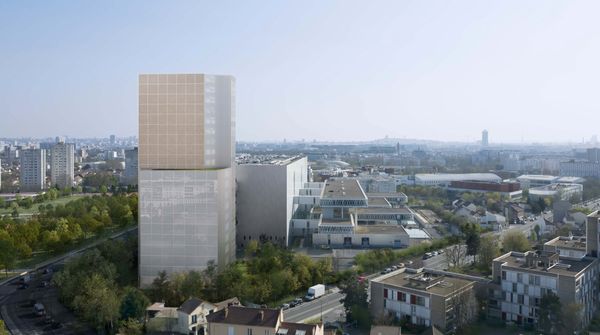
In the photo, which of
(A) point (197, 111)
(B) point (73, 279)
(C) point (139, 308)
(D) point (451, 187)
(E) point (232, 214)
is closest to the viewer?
(C) point (139, 308)

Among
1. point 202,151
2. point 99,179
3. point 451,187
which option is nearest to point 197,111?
point 202,151

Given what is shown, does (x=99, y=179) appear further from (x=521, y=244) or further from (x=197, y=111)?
(x=521, y=244)

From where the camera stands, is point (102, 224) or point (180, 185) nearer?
point (180, 185)

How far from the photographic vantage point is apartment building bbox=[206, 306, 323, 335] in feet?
35.8

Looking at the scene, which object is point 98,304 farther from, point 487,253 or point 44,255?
point 487,253

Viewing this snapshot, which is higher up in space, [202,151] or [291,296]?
[202,151]

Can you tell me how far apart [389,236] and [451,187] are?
821 inches

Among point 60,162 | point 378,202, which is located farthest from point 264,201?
point 60,162

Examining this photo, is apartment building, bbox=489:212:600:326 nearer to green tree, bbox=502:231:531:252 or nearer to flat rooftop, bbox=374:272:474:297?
flat rooftop, bbox=374:272:474:297

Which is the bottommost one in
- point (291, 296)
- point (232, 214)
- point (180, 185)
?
point (291, 296)

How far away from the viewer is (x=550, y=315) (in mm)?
12641

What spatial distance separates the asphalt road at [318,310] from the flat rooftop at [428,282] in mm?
1607

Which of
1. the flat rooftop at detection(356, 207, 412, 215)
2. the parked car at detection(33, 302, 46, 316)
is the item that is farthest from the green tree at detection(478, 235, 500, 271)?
the parked car at detection(33, 302, 46, 316)

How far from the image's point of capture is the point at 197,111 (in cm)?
1891
